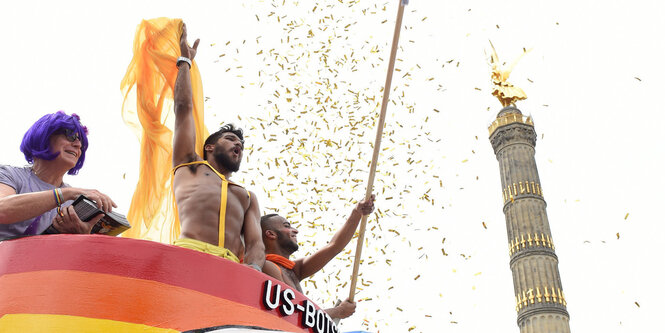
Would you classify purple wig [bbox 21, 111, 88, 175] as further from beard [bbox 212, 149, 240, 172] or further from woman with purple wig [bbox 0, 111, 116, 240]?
beard [bbox 212, 149, 240, 172]

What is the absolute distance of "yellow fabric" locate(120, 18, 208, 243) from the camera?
3.69 metres

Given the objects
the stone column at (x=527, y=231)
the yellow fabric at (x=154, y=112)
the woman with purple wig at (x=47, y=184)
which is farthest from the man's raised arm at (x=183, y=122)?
the stone column at (x=527, y=231)

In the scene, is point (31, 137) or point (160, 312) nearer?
point (160, 312)

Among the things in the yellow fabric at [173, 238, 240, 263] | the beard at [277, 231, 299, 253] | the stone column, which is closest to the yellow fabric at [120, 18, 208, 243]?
the yellow fabric at [173, 238, 240, 263]

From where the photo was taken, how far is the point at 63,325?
7.38 ft

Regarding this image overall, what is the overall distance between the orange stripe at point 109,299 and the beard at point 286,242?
2.06 meters

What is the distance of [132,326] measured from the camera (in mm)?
2271

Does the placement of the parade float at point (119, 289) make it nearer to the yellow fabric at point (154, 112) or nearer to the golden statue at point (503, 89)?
the yellow fabric at point (154, 112)

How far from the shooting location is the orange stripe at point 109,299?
2283 mm

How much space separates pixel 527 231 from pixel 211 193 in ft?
84.5

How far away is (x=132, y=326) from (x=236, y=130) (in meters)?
1.44

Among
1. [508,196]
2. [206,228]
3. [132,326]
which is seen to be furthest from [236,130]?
[508,196]

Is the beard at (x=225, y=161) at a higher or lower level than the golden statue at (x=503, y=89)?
lower

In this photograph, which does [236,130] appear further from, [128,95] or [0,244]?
[0,244]
